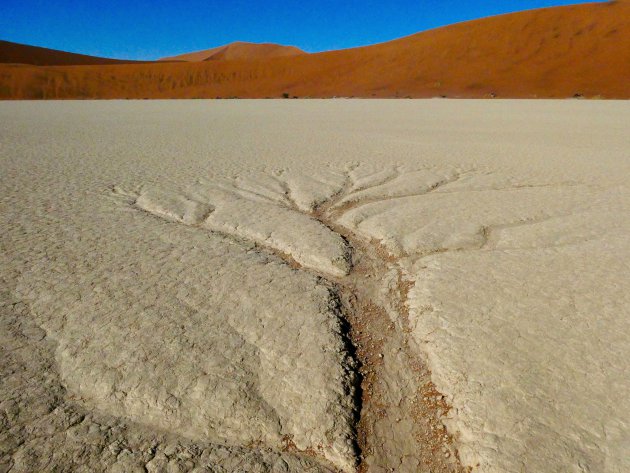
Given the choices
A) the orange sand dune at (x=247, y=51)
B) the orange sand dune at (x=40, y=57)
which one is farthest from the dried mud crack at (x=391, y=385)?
the orange sand dune at (x=247, y=51)

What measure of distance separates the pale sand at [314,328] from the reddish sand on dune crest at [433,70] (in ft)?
62.9

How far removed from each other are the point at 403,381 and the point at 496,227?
1334 millimetres

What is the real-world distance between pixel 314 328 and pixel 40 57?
5264 centimetres

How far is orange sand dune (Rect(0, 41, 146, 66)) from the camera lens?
41.1m

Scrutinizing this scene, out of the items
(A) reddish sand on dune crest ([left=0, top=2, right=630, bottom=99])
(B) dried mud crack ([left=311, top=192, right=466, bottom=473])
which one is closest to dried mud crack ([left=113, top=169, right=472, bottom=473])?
(B) dried mud crack ([left=311, top=192, right=466, bottom=473])

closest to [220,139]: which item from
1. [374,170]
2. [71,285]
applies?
[374,170]

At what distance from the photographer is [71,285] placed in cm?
160

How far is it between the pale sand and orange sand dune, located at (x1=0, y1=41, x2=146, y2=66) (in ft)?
159

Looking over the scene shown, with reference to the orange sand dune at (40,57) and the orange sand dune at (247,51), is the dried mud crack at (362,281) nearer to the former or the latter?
the orange sand dune at (40,57)

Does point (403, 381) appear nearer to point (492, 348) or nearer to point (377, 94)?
point (492, 348)

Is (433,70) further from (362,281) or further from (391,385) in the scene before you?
(391,385)

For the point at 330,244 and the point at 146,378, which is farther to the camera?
the point at 330,244

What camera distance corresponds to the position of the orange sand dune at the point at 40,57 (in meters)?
41.1

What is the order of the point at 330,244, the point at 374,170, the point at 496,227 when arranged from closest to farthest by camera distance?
the point at 330,244
the point at 496,227
the point at 374,170
